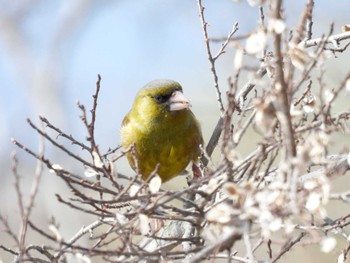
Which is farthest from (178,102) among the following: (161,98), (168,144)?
(168,144)

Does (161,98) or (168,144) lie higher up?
(161,98)

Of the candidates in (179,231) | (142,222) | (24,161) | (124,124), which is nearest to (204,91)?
(24,161)

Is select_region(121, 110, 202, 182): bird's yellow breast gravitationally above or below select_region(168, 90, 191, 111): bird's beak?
below

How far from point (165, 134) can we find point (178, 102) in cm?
23

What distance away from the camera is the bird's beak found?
14.9ft

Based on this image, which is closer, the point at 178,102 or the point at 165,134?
the point at 178,102

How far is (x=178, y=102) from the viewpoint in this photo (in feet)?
15.2

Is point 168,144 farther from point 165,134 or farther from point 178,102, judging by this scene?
point 178,102

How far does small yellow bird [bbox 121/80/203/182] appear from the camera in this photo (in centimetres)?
468

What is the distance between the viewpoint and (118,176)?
2523 millimetres

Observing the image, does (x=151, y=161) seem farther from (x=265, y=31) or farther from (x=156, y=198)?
(x=265, y=31)

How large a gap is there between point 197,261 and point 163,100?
2.65 m

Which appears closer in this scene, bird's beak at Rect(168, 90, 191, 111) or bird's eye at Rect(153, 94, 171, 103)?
bird's beak at Rect(168, 90, 191, 111)

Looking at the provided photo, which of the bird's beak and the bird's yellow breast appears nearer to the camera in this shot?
the bird's beak
